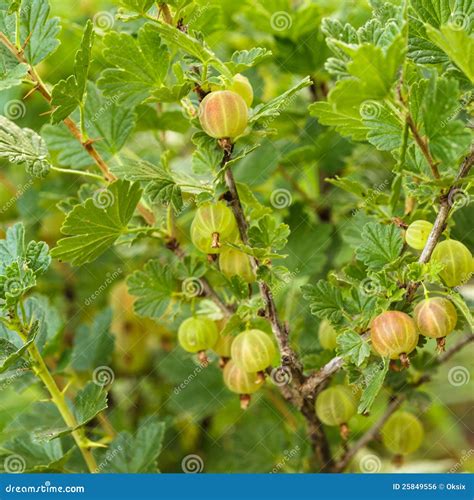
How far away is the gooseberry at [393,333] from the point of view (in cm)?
71

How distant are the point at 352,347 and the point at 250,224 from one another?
222 mm

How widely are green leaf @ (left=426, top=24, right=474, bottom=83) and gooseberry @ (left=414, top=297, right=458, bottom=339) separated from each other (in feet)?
0.80

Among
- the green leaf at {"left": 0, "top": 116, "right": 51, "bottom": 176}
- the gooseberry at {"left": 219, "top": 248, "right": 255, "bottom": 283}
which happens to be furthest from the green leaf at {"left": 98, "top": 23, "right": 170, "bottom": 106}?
the gooseberry at {"left": 219, "top": 248, "right": 255, "bottom": 283}

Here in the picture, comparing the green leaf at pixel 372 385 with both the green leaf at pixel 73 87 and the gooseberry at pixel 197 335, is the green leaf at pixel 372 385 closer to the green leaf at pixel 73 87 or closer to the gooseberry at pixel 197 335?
the gooseberry at pixel 197 335

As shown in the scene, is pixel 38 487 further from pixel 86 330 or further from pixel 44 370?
pixel 86 330

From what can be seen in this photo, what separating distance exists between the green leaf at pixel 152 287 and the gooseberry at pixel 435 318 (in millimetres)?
349

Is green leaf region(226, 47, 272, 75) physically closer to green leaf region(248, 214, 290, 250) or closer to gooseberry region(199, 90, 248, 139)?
gooseberry region(199, 90, 248, 139)

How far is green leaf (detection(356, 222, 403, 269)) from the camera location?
0.77 m

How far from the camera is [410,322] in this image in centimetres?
72

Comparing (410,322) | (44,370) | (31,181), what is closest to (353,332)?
(410,322)

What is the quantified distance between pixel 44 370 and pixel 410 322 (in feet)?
1.53

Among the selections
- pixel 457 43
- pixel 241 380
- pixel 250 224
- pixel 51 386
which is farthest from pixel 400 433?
pixel 457 43

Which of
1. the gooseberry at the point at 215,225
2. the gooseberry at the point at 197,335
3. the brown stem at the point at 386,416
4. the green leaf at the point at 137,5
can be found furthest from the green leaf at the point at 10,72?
the brown stem at the point at 386,416

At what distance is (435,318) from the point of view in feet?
2.35
